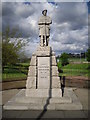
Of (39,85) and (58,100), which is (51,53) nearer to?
(39,85)

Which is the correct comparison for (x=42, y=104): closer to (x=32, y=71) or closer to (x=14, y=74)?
(x=32, y=71)

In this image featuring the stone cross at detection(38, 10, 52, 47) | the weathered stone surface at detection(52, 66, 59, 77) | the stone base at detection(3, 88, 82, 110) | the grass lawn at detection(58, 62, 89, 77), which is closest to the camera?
the stone base at detection(3, 88, 82, 110)

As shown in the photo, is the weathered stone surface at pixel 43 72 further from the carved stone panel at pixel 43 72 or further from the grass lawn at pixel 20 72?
the grass lawn at pixel 20 72

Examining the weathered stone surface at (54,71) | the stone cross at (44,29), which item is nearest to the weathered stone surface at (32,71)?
the weathered stone surface at (54,71)

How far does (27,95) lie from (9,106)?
113 centimetres

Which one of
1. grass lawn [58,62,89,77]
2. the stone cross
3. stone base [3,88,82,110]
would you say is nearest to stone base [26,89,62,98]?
stone base [3,88,82,110]

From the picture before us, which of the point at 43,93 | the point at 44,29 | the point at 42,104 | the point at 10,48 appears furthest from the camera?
the point at 10,48

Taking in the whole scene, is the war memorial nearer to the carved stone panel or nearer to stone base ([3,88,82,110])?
the carved stone panel

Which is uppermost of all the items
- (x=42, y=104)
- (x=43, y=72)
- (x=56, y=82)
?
(x=43, y=72)

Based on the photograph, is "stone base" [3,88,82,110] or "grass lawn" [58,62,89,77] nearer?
"stone base" [3,88,82,110]

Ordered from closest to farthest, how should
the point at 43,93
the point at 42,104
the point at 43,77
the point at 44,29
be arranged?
the point at 42,104 < the point at 43,93 < the point at 43,77 < the point at 44,29

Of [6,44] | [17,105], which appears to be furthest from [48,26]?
[6,44]

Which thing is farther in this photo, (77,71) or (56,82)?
(77,71)

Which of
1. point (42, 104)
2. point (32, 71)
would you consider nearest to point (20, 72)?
point (32, 71)
